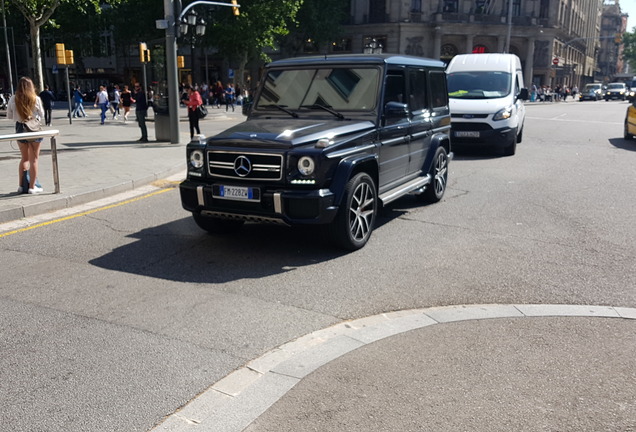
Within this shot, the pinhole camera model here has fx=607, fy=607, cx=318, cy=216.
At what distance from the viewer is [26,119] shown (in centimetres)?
926

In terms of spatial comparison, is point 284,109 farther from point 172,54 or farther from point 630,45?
point 630,45

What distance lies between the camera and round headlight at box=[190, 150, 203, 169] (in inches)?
252

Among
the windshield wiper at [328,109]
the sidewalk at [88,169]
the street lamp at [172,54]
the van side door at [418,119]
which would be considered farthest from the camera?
the street lamp at [172,54]

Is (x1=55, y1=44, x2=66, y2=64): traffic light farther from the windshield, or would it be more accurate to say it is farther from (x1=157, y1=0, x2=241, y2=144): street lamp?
the windshield

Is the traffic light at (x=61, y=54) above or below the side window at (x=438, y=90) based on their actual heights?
above

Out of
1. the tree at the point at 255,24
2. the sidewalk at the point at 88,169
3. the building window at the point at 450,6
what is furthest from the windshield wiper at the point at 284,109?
the building window at the point at 450,6

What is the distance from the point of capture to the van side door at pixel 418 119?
7.98 metres

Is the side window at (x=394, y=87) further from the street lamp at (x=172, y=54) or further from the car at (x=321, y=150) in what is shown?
the street lamp at (x=172, y=54)

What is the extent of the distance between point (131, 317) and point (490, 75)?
13411 mm

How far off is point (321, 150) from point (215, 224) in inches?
72.4

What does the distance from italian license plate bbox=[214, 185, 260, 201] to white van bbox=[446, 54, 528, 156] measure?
954 cm

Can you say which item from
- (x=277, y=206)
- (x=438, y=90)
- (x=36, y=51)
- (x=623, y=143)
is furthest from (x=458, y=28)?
(x=277, y=206)

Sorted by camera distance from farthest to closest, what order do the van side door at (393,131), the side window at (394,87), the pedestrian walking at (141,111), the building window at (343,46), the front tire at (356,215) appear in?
the building window at (343,46) → the pedestrian walking at (141,111) → the side window at (394,87) → the van side door at (393,131) → the front tire at (356,215)

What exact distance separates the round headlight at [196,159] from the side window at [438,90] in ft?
12.6
